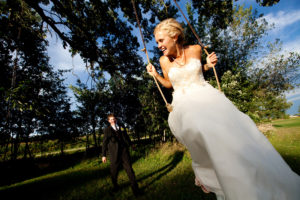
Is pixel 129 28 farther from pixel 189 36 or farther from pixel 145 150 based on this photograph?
pixel 145 150

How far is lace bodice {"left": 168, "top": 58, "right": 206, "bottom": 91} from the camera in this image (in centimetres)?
178

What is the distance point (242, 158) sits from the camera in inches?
37.0

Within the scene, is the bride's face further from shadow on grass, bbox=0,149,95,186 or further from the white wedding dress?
shadow on grass, bbox=0,149,95,186

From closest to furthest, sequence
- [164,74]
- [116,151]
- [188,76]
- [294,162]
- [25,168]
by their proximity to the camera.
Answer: [188,76] < [164,74] < [116,151] < [294,162] < [25,168]

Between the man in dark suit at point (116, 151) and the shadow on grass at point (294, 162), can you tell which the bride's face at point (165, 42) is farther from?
the shadow on grass at point (294, 162)

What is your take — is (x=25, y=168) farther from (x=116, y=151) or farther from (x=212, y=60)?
(x=212, y=60)

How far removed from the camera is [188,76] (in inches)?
70.6

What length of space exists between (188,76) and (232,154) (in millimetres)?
1080

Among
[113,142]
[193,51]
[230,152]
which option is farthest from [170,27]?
[113,142]

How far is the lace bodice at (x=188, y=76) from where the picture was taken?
1782 millimetres

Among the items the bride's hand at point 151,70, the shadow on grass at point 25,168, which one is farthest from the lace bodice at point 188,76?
the shadow on grass at point 25,168

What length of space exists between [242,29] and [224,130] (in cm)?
2280

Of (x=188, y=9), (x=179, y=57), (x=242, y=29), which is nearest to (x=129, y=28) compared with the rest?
(x=179, y=57)

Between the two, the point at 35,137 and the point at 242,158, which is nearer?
the point at 242,158
